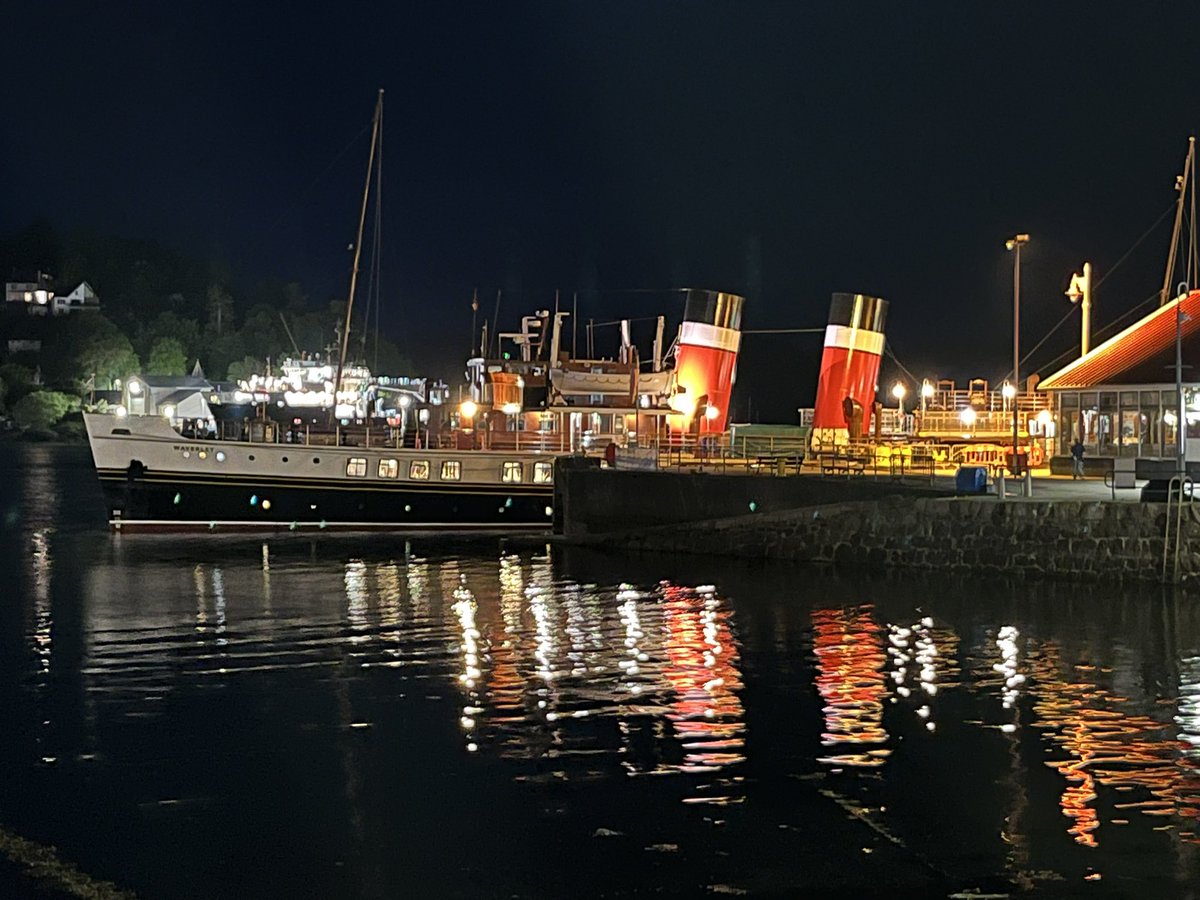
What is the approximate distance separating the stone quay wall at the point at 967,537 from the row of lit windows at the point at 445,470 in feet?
39.1

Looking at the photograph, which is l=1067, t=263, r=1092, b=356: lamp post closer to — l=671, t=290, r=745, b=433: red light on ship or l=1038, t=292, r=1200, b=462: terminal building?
l=1038, t=292, r=1200, b=462: terminal building

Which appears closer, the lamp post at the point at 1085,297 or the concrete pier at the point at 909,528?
the concrete pier at the point at 909,528

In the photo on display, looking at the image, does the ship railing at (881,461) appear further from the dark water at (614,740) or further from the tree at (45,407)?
the tree at (45,407)

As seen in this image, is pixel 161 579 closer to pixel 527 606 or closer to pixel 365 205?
pixel 527 606

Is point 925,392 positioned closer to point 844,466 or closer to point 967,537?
point 844,466

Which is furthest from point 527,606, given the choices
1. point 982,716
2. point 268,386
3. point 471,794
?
point 268,386

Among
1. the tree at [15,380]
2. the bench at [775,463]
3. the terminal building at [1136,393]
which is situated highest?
the tree at [15,380]

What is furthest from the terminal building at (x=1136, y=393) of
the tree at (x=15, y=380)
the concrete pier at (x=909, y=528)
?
the tree at (x=15, y=380)

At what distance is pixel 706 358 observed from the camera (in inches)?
2234

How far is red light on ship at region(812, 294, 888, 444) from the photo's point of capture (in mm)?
57625

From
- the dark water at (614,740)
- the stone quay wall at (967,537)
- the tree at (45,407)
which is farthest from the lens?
the tree at (45,407)

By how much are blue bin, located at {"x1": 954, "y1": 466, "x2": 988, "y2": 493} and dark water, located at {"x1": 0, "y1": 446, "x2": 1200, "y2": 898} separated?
376cm

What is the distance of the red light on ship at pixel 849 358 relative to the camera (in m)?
57.6

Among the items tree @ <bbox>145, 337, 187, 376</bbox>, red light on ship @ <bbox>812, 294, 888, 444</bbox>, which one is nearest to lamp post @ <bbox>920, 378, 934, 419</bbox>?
red light on ship @ <bbox>812, 294, 888, 444</bbox>
